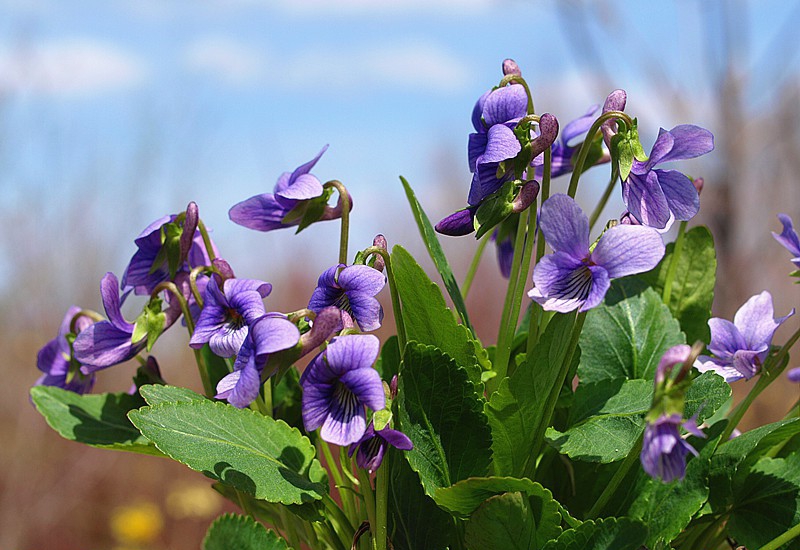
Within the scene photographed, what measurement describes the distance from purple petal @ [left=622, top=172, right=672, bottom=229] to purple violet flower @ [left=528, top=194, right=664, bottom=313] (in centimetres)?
6

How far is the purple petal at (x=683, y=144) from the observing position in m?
0.60

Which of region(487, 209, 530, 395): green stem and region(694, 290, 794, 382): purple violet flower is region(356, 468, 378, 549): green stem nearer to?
region(487, 209, 530, 395): green stem

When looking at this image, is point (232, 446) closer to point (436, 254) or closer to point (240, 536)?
point (240, 536)

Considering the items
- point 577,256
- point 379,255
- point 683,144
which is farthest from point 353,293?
point 683,144

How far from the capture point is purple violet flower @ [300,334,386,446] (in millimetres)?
534

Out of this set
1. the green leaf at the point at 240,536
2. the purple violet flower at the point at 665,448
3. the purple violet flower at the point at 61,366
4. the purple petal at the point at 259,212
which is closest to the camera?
the purple violet flower at the point at 665,448

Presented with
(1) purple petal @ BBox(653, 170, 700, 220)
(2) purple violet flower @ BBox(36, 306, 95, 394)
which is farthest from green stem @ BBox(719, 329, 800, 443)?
(2) purple violet flower @ BBox(36, 306, 95, 394)

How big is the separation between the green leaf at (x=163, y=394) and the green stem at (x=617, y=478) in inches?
12.7

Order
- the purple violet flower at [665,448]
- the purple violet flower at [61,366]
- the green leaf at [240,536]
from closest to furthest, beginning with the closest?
the purple violet flower at [665,448] < the green leaf at [240,536] < the purple violet flower at [61,366]

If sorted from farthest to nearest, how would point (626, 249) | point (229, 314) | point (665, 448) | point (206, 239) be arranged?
point (206, 239) → point (229, 314) → point (626, 249) → point (665, 448)

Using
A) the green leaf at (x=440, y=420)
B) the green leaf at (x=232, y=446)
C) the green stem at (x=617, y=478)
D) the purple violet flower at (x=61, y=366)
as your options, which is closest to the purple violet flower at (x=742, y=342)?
the green stem at (x=617, y=478)

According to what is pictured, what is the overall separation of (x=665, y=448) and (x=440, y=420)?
22cm

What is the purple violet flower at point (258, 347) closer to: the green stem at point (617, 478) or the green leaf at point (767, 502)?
the green stem at point (617, 478)

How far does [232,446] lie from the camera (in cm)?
62
